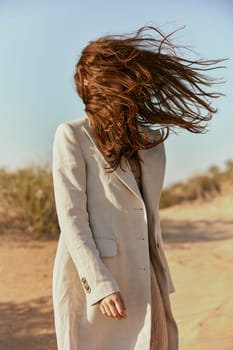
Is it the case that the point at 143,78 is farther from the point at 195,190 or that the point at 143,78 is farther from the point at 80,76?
the point at 195,190

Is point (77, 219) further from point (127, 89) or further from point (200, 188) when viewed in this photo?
point (200, 188)

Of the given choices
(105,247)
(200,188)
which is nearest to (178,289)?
(105,247)

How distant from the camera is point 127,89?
2.87 m

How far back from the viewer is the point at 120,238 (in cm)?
286

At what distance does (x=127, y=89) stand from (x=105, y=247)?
23.2 inches

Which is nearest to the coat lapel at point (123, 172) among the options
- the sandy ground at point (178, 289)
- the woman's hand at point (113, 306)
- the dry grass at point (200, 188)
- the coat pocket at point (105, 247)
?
the coat pocket at point (105, 247)

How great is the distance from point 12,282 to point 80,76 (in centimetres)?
484

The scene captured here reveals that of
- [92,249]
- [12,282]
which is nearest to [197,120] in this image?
[92,249]

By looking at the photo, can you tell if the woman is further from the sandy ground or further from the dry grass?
the dry grass

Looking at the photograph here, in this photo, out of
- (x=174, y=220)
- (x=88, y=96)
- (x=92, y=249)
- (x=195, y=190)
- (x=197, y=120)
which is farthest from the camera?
(x=195, y=190)

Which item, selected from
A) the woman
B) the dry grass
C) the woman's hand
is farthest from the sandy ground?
the dry grass

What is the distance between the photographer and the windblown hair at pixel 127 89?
113 inches

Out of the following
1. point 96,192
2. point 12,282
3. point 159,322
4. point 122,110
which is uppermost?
point 122,110

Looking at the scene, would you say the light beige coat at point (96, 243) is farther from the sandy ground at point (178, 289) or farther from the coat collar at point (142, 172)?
the sandy ground at point (178, 289)
